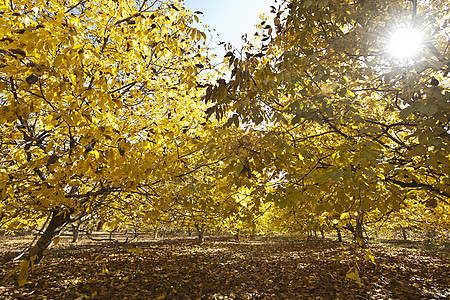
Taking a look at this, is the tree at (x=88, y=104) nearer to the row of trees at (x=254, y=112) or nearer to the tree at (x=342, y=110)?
the row of trees at (x=254, y=112)

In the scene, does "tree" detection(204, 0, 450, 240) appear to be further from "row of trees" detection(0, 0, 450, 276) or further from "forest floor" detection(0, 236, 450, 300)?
"forest floor" detection(0, 236, 450, 300)

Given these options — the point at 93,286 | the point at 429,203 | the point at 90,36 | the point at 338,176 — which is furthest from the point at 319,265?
the point at 90,36

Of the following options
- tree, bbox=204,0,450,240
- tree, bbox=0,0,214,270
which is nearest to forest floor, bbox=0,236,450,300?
tree, bbox=0,0,214,270

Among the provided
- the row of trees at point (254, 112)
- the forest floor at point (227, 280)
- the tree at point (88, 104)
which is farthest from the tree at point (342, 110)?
the forest floor at point (227, 280)

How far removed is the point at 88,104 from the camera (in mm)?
2576

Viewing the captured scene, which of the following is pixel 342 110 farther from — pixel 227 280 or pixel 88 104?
pixel 227 280

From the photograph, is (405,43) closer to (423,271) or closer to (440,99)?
(440,99)

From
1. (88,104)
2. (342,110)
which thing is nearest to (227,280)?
(342,110)

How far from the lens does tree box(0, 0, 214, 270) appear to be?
2178 mm

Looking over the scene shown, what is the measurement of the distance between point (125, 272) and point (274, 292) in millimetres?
5318

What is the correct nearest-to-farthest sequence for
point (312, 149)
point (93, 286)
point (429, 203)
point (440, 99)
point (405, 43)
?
1. point (440, 99)
2. point (405, 43)
3. point (429, 203)
4. point (312, 149)
5. point (93, 286)

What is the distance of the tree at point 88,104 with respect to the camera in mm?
2178

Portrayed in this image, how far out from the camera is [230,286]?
22.4 feet

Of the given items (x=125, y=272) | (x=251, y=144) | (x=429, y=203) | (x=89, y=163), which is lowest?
(x=125, y=272)
